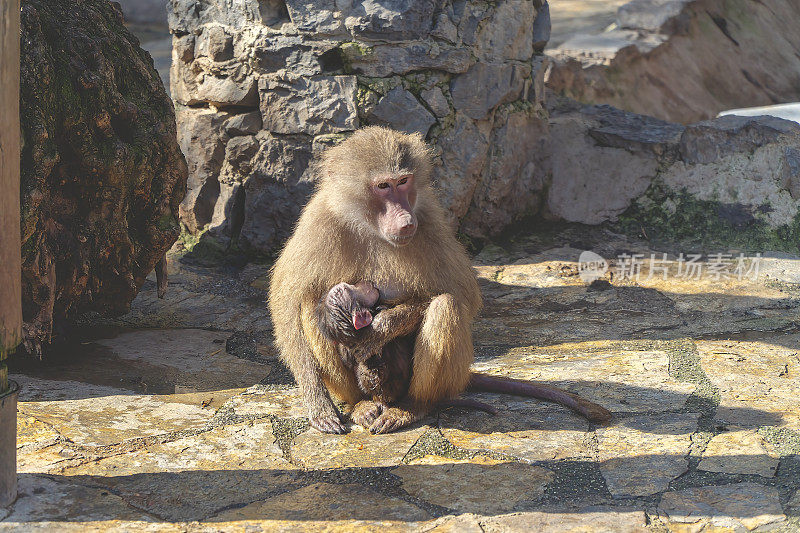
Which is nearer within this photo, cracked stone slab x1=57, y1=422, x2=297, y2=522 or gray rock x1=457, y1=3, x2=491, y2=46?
cracked stone slab x1=57, y1=422, x2=297, y2=522

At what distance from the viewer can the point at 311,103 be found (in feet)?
18.1

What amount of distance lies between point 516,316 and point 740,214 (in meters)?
2.29

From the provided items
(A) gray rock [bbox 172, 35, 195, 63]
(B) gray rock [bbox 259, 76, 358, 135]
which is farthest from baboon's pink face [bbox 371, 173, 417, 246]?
(A) gray rock [bbox 172, 35, 195, 63]

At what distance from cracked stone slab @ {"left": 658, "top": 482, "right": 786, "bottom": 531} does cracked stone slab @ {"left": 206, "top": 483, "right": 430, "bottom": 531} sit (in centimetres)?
87

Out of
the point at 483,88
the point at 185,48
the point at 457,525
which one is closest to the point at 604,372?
the point at 457,525

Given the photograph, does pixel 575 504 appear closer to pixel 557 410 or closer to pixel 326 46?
pixel 557 410

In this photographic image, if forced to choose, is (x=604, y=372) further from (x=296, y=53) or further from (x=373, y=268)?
(x=296, y=53)

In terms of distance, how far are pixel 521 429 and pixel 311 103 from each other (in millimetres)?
2893

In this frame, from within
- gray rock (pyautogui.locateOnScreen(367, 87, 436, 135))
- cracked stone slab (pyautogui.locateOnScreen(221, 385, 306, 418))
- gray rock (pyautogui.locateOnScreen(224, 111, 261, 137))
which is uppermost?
gray rock (pyautogui.locateOnScreen(367, 87, 436, 135))

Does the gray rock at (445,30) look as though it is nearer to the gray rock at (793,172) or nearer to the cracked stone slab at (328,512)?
the gray rock at (793,172)

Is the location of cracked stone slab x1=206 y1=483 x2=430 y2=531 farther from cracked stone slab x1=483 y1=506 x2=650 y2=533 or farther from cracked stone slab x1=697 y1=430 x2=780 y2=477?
cracked stone slab x1=697 y1=430 x2=780 y2=477

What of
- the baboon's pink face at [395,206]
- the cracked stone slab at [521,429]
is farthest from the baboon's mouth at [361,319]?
the cracked stone slab at [521,429]

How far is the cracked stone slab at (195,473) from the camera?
2.91 meters

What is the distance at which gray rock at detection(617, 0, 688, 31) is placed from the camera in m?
8.87
